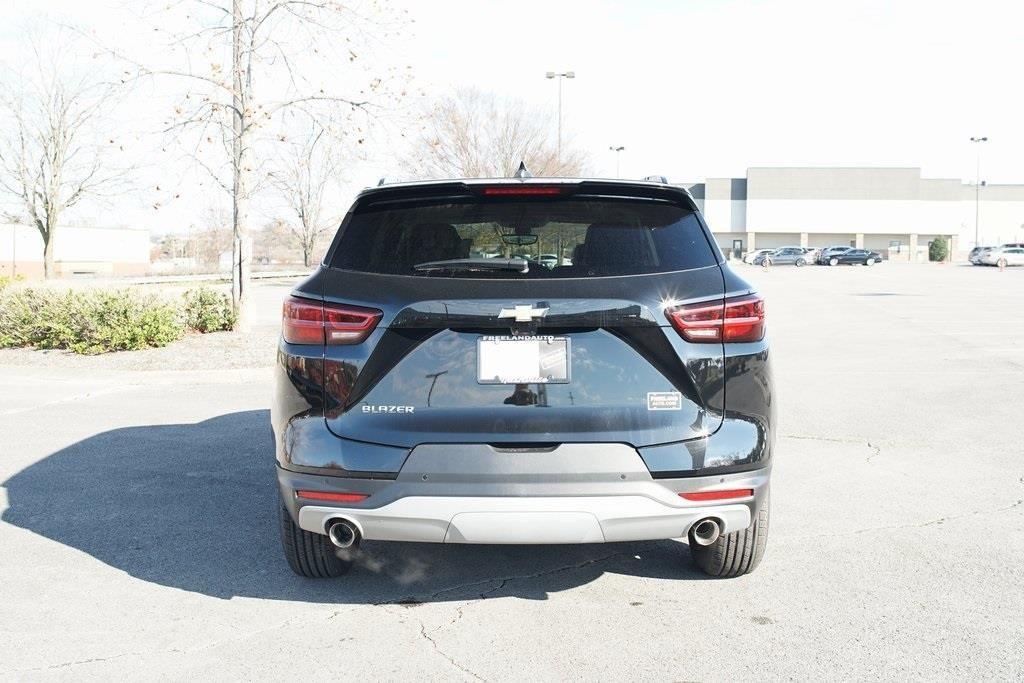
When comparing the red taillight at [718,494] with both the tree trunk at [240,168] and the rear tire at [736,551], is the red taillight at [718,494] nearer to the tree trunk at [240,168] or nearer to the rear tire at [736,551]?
the rear tire at [736,551]

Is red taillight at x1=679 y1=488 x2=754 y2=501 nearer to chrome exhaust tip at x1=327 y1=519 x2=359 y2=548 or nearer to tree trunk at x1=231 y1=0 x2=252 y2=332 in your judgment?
chrome exhaust tip at x1=327 y1=519 x2=359 y2=548

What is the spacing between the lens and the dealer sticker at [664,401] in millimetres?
3592

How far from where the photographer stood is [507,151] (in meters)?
37.6

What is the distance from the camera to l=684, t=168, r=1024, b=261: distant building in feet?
327

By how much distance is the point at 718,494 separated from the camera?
12.1ft

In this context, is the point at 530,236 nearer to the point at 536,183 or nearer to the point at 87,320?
the point at 536,183

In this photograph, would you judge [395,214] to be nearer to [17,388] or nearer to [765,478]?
[765,478]

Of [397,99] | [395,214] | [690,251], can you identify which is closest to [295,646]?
[395,214]

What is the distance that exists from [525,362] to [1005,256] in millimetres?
69188

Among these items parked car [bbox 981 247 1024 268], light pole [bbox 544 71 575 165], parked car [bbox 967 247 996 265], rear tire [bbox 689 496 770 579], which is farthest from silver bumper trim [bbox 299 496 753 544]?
parked car [bbox 967 247 996 265]

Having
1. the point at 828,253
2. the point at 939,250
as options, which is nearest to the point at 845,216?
the point at 939,250

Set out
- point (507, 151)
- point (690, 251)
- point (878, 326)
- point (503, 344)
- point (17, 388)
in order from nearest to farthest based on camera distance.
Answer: point (503, 344) → point (690, 251) → point (17, 388) → point (878, 326) → point (507, 151)

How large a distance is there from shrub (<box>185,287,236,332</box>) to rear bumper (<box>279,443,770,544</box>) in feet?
40.3

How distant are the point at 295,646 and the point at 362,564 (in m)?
0.99
